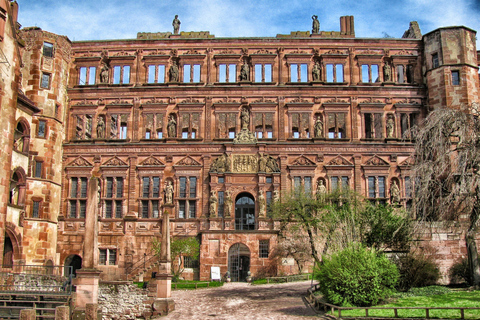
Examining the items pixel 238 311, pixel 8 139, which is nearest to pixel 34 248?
pixel 8 139

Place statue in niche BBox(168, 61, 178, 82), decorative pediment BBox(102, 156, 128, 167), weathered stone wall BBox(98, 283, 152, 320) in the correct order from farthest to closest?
1. statue in niche BBox(168, 61, 178, 82)
2. decorative pediment BBox(102, 156, 128, 167)
3. weathered stone wall BBox(98, 283, 152, 320)

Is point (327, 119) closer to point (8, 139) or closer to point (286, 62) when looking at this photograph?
point (286, 62)

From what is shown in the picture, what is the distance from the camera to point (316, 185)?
42750mm

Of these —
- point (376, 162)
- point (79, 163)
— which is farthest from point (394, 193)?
point (79, 163)

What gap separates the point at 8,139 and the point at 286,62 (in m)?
25.8

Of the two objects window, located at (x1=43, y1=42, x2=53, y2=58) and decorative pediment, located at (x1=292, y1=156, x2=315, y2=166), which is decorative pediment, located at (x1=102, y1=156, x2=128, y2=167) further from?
decorative pediment, located at (x1=292, y1=156, x2=315, y2=166)

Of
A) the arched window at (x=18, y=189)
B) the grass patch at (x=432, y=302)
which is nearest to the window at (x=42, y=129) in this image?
the arched window at (x=18, y=189)

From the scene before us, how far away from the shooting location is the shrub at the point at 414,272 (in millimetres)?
26578

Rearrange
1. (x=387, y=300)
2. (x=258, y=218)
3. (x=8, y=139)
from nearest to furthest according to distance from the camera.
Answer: (x=387, y=300) < (x=8, y=139) < (x=258, y=218)

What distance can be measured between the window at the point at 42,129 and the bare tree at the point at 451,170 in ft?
95.5

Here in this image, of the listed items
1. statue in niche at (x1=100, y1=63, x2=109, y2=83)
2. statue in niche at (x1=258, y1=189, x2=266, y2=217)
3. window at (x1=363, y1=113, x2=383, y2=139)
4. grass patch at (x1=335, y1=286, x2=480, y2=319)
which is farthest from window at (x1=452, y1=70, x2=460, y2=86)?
statue in niche at (x1=100, y1=63, x2=109, y2=83)

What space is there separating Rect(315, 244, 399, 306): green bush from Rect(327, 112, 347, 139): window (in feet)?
71.7

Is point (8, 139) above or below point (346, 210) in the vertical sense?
above

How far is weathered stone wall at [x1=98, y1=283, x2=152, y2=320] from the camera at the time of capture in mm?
26359
